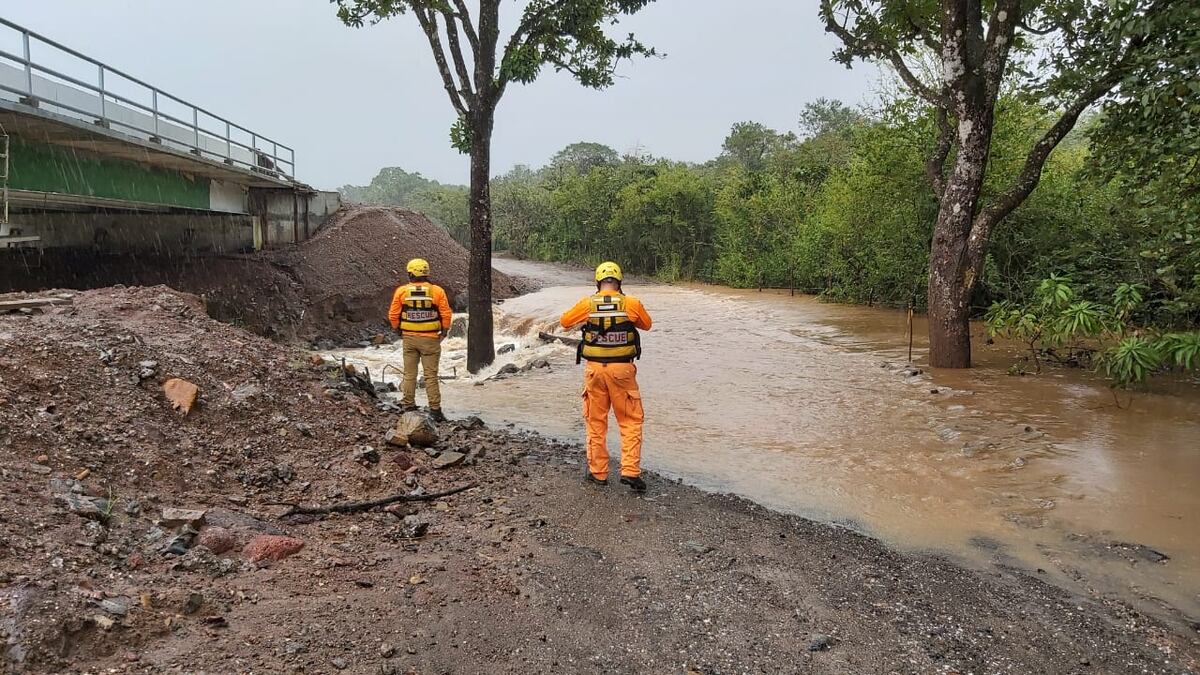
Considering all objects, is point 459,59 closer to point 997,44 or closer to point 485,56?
point 485,56

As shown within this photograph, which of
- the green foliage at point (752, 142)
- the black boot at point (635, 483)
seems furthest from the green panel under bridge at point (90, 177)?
the green foliage at point (752, 142)

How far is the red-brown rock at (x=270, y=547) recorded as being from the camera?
140 inches

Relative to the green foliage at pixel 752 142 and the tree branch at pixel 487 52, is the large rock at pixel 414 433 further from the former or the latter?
the green foliage at pixel 752 142

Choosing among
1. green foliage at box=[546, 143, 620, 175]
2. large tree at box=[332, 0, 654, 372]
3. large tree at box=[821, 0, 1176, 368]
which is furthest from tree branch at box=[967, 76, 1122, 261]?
green foliage at box=[546, 143, 620, 175]

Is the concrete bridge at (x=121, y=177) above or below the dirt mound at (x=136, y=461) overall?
above

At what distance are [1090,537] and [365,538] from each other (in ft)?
16.8

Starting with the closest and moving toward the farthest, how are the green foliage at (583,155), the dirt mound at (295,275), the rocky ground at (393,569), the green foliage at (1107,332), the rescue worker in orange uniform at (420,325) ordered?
the rocky ground at (393,569) < the green foliage at (1107,332) < the rescue worker in orange uniform at (420,325) < the dirt mound at (295,275) < the green foliage at (583,155)

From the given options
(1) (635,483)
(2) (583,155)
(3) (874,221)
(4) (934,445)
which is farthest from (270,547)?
(2) (583,155)

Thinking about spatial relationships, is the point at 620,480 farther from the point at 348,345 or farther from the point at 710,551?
the point at 348,345

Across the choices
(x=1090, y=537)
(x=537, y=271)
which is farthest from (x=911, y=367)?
(x=537, y=271)

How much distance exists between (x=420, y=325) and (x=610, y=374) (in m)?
3.12

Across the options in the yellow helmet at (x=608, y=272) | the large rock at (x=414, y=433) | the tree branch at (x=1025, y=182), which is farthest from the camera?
the tree branch at (x=1025, y=182)

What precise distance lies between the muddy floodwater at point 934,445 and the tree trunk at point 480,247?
0.64m

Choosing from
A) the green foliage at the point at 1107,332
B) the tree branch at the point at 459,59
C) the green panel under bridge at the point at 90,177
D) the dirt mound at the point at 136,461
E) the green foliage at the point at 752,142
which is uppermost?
the green foliage at the point at 752,142
